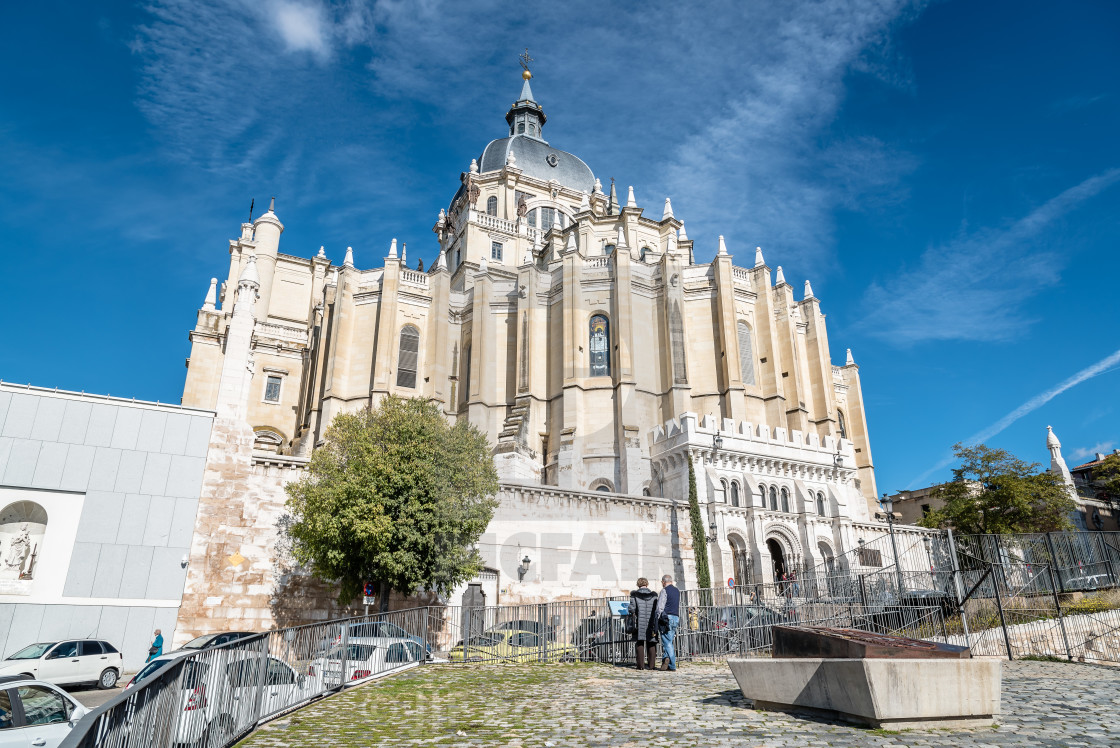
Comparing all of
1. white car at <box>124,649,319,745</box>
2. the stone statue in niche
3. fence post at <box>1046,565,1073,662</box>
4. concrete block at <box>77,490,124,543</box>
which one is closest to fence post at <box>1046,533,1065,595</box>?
fence post at <box>1046,565,1073,662</box>

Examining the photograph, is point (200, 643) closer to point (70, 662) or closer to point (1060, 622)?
point (70, 662)

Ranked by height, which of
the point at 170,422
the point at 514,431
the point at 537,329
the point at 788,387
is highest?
the point at 537,329

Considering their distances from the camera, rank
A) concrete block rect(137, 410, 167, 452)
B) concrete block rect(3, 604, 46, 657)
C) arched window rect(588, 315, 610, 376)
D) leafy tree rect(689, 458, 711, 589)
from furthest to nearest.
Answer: arched window rect(588, 315, 610, 376) → leafy tree rect(689, 458, 711, 589) → concrete block rect(137, 410, 167, 452) → concrete block rect(3, 604, 46, 657)

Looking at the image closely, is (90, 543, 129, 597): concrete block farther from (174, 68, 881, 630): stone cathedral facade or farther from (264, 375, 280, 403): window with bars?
(264, 375, 280, 403): window with bars

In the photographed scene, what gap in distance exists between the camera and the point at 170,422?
78.0ft

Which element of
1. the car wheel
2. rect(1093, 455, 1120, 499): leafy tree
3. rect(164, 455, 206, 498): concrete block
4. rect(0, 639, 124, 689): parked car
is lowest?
the car wheel

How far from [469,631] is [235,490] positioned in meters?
11.5

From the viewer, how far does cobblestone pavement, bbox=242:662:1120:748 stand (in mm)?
7184

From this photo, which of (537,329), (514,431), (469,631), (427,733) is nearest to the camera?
(427,733)

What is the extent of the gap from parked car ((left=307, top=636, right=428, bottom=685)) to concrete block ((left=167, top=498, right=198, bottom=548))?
11.4 meters

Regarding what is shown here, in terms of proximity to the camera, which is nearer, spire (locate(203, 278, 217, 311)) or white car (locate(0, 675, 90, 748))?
white car (locate(0, 675, 90, 748))

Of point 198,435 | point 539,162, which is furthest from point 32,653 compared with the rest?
point 539,162

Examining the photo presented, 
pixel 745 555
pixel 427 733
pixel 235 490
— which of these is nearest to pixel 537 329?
pixel 745 555

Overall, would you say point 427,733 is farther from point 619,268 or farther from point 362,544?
point 619,268
